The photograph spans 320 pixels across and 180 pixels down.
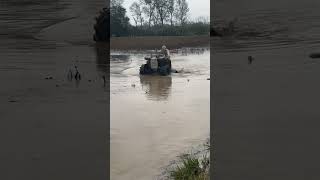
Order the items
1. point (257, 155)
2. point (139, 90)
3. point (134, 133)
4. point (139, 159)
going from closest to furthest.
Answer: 1. point (257, 155)
2. point (139, 159)
3. point (134, 133)
4. point (139, 90)

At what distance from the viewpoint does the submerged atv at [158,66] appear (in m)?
13.1

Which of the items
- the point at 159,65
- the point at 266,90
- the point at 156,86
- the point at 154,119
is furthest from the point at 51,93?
A: the point at 159,65

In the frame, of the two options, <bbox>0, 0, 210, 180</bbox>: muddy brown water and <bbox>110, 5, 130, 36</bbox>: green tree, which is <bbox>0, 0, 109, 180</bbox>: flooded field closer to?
<bbox>0, 0, 210, 180</bbox>: muddy brown water

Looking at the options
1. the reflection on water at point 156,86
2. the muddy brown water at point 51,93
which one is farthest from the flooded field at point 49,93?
the reflection on water at point 156,86

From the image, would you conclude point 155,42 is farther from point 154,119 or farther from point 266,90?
point 266,90

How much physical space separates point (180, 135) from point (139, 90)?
4.90 metres

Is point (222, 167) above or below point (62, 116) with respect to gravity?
below

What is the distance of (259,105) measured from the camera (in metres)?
3.03

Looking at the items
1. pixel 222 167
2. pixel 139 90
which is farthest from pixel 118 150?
pixel 139 90

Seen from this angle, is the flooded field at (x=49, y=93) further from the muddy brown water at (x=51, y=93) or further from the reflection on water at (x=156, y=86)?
the reflection on water at (x=156, y=86)

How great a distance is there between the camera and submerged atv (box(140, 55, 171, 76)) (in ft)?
43.0

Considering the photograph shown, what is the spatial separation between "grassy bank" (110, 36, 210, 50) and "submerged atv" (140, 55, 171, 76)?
7177 millimetres

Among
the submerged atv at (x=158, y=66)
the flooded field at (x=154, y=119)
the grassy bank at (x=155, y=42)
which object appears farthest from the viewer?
the grassy bank at (x=155, y=42)

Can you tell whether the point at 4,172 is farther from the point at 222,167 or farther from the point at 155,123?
the point at 155,123
